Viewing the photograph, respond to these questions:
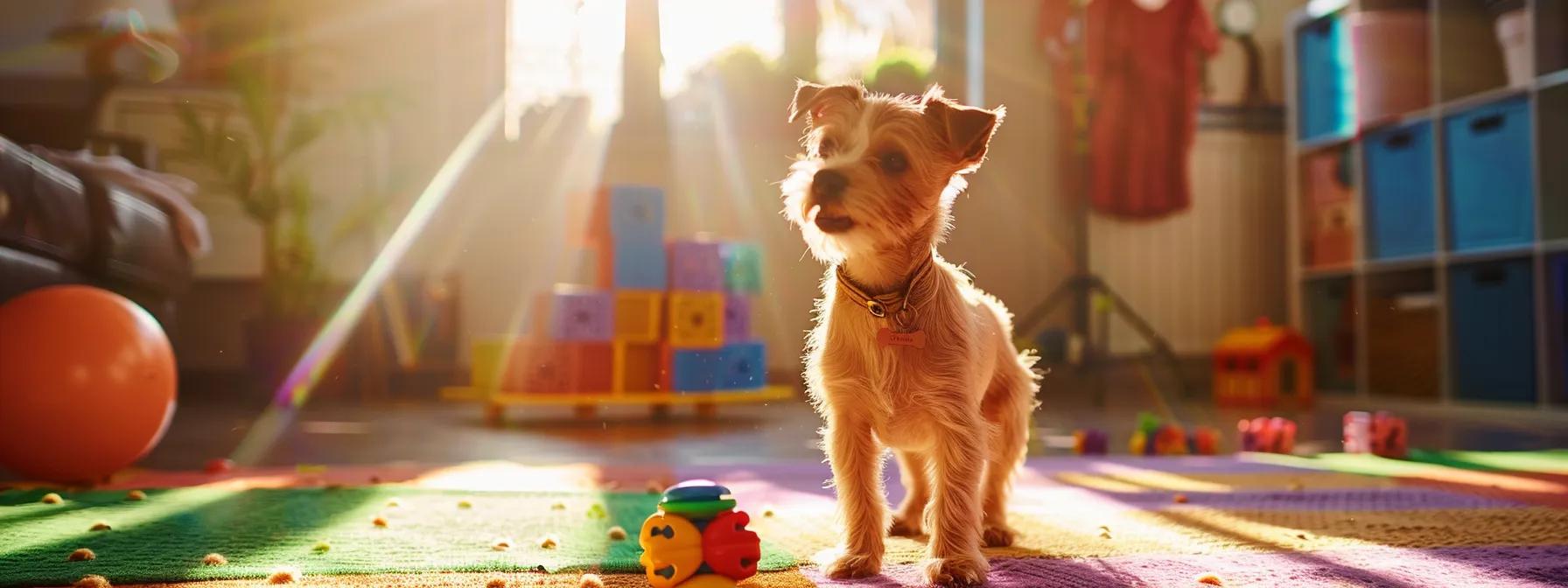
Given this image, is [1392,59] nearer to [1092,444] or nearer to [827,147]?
[1092,444]

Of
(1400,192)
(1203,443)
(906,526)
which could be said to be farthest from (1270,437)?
(1400,192)

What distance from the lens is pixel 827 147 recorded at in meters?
1.77

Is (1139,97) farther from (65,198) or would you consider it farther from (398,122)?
(65,198)

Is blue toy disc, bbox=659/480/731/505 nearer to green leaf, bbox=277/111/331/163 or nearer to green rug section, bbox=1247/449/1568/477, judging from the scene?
green rug section, bbox=1247/449/1568/477

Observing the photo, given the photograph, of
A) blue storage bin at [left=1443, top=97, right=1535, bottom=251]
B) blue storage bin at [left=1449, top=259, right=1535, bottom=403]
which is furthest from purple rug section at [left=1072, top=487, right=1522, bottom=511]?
blue storage bin at [left=1443, top=97, right=1535, bottom=251]

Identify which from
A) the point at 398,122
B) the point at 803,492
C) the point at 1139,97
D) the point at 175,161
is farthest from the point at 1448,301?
the point at 175,161

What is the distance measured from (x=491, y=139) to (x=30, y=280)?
3412 millimetres

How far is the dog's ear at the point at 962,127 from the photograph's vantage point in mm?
1691

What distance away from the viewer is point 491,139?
6.46 metres

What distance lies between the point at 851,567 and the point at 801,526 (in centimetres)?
52

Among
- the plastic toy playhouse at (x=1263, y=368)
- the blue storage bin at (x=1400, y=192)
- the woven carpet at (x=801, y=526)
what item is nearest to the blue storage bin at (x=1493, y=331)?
the blue storage bin at (x=1400, y=192)

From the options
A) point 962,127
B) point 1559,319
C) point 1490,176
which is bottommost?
point 1559,319

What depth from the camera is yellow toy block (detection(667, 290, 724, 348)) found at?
16.6 ft

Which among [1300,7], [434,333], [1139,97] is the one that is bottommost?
[434,333]
